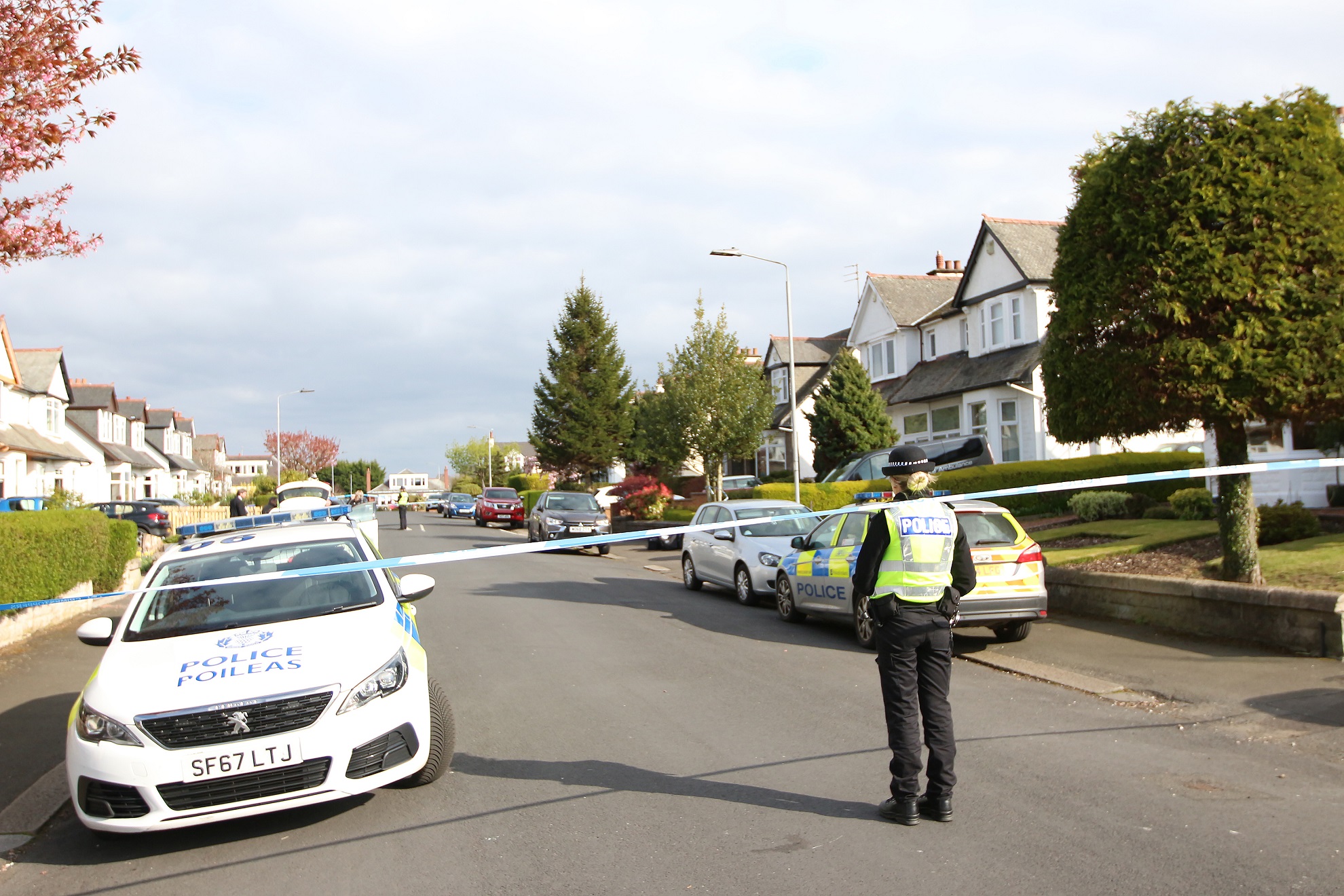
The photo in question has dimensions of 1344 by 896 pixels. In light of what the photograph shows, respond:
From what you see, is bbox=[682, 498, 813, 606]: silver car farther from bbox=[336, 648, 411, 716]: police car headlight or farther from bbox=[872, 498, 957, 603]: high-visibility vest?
bbox=[336, 648, 411, 716]: police car headlight

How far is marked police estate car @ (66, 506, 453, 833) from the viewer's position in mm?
5027

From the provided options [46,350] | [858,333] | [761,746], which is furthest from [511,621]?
[46,350]

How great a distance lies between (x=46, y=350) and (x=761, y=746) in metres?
48.7

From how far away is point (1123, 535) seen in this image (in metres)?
14.5

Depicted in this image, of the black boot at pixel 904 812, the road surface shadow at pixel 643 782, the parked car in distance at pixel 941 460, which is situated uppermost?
the parked car in distance at pixel 941 460

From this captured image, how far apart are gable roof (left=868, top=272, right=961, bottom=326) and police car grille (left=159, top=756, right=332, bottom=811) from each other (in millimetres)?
35925

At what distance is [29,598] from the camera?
450 inches

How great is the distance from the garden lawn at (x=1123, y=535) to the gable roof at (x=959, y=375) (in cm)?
1240

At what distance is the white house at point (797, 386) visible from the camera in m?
46.6

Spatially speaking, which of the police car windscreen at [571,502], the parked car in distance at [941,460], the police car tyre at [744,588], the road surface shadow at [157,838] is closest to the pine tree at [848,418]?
the parked car in distance at [941,460]

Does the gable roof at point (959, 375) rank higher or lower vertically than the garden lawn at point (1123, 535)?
higher

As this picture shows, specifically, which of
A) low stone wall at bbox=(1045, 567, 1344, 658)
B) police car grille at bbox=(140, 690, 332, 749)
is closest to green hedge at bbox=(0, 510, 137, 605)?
police car grille at bbox=(140, 690, 332, 749)

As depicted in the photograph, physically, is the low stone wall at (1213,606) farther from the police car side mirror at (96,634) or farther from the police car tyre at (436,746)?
the police car side mirror at (96,634)

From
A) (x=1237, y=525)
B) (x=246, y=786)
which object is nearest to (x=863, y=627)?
(x=1237, y=525)
